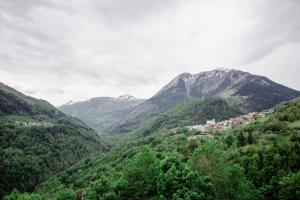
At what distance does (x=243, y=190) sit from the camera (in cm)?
8325

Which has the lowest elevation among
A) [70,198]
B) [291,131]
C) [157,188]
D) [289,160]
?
[70,198]

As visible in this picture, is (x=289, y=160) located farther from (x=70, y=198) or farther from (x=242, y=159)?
(x=70, y=198)

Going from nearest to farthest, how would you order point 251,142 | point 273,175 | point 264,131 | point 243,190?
point 243,190 → point 273,175 → point 251,142 → point 264,131

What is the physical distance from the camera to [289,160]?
112m

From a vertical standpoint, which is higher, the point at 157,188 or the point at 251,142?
the point at 251,142

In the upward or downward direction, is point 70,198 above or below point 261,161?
below

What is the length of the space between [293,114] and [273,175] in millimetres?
70077

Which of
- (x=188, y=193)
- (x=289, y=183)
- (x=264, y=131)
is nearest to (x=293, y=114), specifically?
(x=264, y=131)

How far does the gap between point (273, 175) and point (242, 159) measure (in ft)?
41.1

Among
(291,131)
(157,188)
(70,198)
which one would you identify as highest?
(291,131)

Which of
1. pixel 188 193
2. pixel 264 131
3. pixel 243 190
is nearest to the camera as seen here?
pixel 188 193

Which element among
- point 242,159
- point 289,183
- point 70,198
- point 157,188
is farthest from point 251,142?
point 70,198

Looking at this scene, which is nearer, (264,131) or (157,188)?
(157,188)

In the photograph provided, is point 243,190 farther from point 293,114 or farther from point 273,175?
point 293,114
